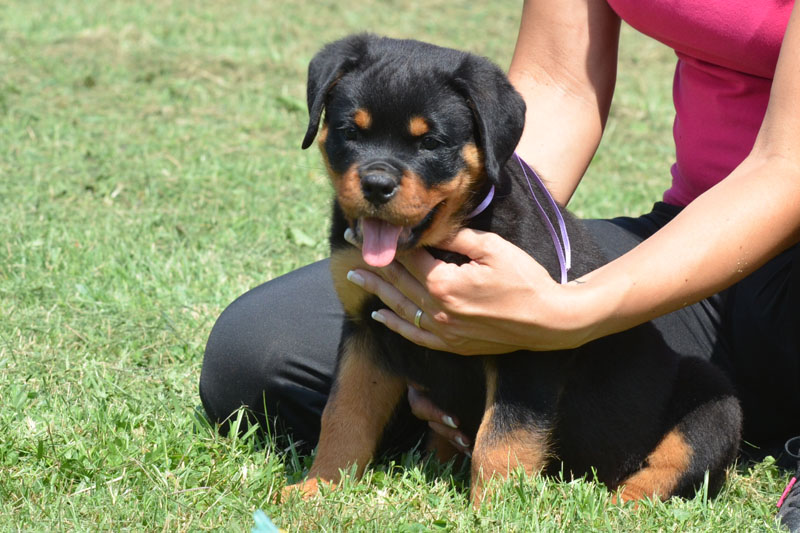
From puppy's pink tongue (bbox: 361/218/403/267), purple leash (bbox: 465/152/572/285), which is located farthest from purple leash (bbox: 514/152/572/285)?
puppy's pink tongue (bbox: 361/218/403/267)

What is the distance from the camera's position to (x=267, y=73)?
8.26 m

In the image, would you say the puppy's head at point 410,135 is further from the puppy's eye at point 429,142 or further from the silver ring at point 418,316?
the silver ring at point 418,316

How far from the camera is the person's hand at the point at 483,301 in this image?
2.43 metres

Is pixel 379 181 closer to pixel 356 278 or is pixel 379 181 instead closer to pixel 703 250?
pixel 356 278

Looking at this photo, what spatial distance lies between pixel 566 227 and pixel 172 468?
1.29 meters

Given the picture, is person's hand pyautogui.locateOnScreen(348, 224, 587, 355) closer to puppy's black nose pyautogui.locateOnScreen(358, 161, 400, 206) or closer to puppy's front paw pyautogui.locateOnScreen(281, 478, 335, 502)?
puppy's black nose pyautogui.locateOnScreen(358, 161, 400, 206)

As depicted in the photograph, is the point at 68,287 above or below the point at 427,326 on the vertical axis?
below

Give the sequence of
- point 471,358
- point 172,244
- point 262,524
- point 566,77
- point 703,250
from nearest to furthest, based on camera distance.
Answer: point 262,524, point 703,250, point 471,358, point 566,77, point 172,244

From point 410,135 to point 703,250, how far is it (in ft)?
2.53

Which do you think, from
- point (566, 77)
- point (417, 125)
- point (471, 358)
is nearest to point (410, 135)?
point (417, 125)

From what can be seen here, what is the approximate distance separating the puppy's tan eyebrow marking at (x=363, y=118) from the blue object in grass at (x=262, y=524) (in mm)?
965

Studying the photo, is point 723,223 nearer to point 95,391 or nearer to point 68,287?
point 95,391

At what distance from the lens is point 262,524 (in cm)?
227

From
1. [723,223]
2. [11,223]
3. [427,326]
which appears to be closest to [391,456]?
[427,326]
